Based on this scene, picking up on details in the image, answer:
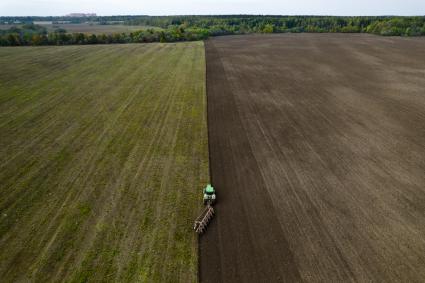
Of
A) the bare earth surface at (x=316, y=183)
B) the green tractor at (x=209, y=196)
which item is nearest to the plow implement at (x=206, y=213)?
the green tractor at (x=209, y=196)

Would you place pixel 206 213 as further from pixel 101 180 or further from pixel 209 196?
pixel 101 180

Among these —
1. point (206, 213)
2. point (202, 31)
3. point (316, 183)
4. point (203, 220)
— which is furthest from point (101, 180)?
point (202, 31)

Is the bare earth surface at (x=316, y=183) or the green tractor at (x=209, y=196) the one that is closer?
the bare earth surface at (x=316, y=183)

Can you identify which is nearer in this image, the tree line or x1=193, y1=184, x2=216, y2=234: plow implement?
x1=193, y1=184, x2=216, y2=234: plow implement

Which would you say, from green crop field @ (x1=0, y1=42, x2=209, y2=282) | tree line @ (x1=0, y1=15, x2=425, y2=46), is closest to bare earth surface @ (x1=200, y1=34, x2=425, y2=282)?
green crop field @ (x1=0, y1=42, x2=209, y2=282)

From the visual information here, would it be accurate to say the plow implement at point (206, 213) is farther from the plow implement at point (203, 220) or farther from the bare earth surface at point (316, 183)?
the bare earth surface at point (316, 183)

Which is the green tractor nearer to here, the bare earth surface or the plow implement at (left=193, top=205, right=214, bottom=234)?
the plow implement at (left=193, top=205, right=214, bottom=234)

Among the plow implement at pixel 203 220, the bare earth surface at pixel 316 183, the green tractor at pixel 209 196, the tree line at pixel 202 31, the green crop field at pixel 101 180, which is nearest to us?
the bare earth surface at pixel 316 183

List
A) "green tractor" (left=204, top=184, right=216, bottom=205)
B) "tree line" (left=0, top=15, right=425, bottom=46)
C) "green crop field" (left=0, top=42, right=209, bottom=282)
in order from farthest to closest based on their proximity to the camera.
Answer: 1. "tree line" (left=0, top=15, right=425, bottom=46)
2. "green tractor" (left=204, top=184, right=216, bottom=205)
3. "green crop field" (left=0, top=42, right=209, bottom=282)
